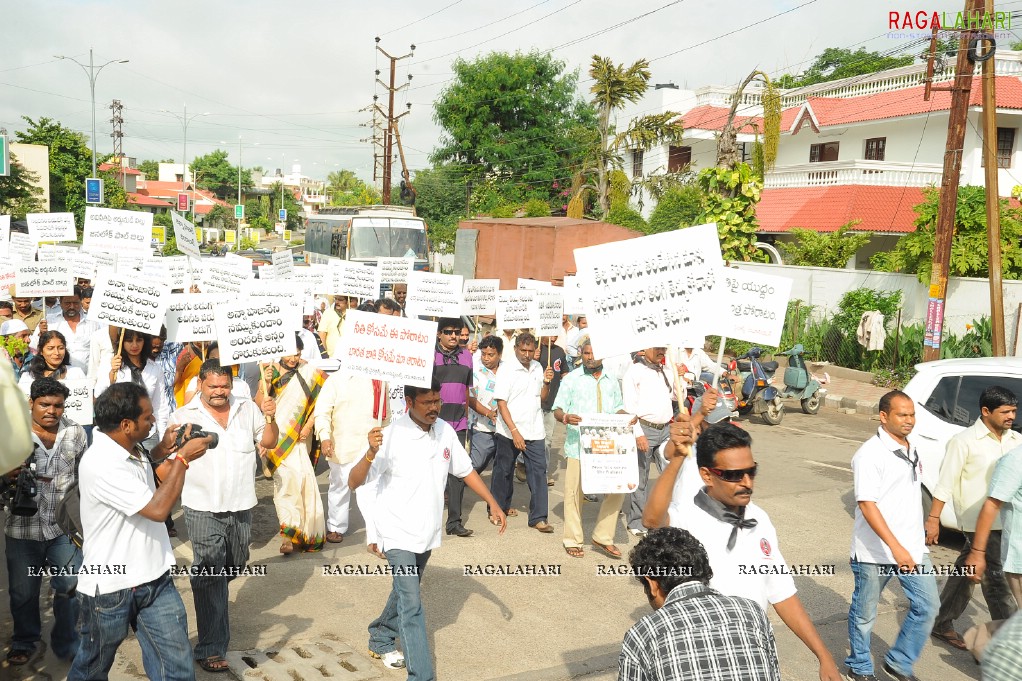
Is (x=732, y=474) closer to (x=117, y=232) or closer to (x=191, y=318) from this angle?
(x=191, y=318)

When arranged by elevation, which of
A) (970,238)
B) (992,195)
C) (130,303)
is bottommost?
(130,303)

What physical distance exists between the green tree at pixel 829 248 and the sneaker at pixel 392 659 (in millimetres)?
19314

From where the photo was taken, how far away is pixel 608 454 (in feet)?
24.1

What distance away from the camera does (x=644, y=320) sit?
5.36 metres

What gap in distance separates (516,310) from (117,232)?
5305mm

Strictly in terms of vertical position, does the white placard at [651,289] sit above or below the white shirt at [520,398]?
above

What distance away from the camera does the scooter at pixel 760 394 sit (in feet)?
46.0

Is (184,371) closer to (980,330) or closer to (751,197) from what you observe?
(980,330)

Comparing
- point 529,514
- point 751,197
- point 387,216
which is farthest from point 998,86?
point 529,514

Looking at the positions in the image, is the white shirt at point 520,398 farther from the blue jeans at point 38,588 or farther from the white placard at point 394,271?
the white placard at point 394,271

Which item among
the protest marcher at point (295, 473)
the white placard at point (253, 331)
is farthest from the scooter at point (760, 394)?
the white placard at point (253, 331)

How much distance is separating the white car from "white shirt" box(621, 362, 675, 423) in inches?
88.9

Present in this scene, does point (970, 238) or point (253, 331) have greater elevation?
point (970, 238)

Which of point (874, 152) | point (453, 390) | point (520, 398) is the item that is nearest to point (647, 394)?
point (520, 398)
